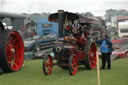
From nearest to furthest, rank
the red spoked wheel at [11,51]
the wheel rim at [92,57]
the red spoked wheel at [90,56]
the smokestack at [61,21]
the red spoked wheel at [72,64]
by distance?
the red spoked wheel at [72,64] < the smokestack at [61,21] < the red spoked wheel at [11,51] < the red spoked wheel at [90,56] < the wheel rim at [92,57]

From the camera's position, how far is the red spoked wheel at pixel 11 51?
8180 mm

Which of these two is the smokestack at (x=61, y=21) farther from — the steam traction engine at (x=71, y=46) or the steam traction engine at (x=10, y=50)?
the steam traction engine at (x=10, y=50)

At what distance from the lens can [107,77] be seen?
279 inches

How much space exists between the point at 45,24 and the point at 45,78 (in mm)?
12779

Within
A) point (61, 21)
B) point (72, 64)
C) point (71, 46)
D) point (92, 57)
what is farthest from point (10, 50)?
point (92, 57)

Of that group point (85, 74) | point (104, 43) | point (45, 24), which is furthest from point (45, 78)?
point (45, 24)

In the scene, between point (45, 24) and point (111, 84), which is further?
point (45, 24)

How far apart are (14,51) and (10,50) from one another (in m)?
0.43

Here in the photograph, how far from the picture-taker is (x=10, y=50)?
8781 millimetres

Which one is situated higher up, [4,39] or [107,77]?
[4,39]

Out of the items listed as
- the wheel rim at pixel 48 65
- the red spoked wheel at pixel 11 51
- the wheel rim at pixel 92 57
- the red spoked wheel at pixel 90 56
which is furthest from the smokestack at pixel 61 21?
the red spoked wheel at pixel 11 51

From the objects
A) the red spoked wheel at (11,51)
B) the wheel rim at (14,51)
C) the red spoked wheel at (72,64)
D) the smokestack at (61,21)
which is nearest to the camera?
the red spoked wheel at (72,64)

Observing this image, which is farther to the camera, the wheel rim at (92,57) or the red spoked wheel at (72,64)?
the wheel rim at (92,57)

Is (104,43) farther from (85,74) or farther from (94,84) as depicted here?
(94,84)
